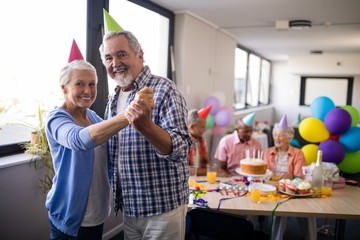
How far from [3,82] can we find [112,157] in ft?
3.93

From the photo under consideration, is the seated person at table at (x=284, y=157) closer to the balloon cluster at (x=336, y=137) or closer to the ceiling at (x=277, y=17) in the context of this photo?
the balloon cluster at (x=336, y=137)

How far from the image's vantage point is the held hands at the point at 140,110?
3.18 ft

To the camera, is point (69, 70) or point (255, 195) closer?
point (69, 70)

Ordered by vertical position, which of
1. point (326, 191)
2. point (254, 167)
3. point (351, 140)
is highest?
point (351, 140)

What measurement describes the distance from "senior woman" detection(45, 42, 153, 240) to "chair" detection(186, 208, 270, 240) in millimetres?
509

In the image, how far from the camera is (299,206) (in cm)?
184

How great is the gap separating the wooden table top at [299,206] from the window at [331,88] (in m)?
7.19

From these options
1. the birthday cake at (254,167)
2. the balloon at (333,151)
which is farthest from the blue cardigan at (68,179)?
the balloon at (333,151)

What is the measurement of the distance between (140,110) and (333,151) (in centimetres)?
271

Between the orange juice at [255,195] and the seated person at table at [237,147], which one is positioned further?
the seated person at table at [237,147]

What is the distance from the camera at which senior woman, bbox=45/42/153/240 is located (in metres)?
1.23

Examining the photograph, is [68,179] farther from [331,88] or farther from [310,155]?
[331,88]

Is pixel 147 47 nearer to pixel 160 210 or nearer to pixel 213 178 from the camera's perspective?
pixel 213 178

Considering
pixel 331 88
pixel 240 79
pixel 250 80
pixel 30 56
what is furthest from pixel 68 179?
pixel 331 88
